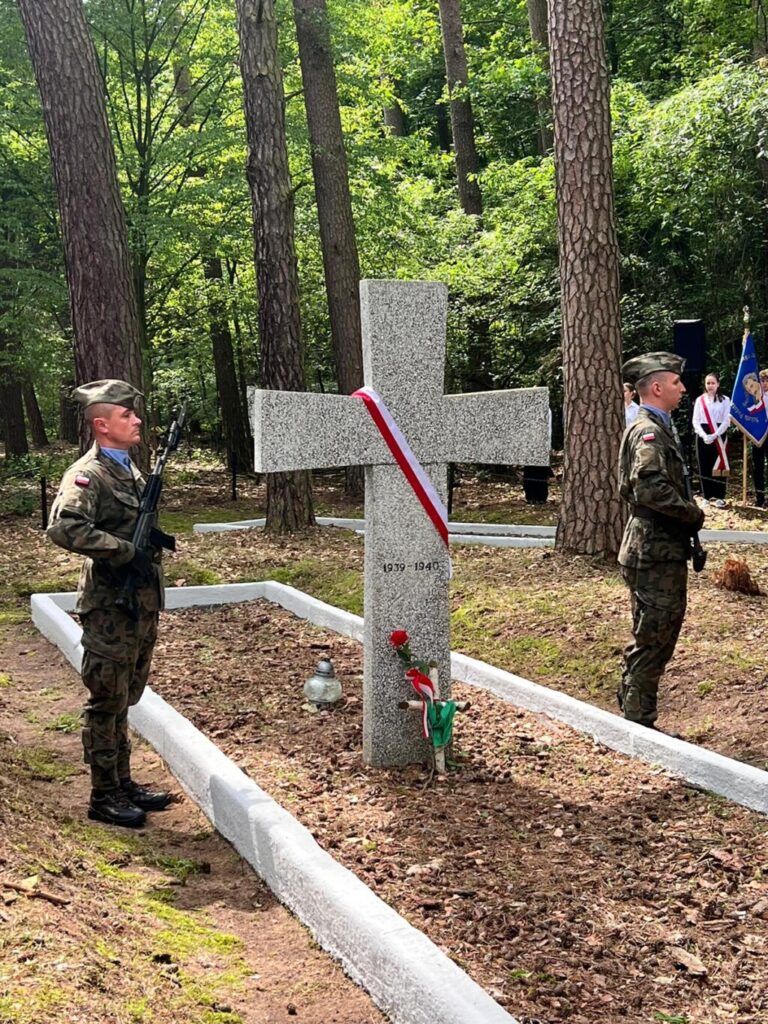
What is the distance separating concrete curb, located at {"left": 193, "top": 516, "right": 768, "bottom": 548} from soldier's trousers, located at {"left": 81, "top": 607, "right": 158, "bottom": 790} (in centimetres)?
624

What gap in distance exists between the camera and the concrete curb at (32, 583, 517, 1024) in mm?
3082

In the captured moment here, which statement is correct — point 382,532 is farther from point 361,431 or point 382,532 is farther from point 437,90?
point 437,90

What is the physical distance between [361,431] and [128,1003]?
2984 millimetres

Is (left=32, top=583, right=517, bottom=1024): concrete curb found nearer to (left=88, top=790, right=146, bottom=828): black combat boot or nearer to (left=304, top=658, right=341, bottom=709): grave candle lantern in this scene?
(left=88, top=790, right=146, bottom=828): black combat boot

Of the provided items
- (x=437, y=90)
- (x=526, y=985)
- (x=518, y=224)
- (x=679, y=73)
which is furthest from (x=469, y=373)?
(x=526, y=985)

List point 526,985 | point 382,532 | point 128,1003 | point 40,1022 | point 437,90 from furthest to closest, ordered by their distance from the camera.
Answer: point 437,90
point 382,532
point 526,985
point 128,1003
point 40,1022

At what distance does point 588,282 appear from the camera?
9.54 metres

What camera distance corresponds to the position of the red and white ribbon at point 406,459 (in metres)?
5.29

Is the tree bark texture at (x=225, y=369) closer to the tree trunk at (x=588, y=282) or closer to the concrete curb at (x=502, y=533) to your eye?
the concrete curb at (x=502, y=533)

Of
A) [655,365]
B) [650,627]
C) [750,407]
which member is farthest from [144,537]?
[750,407]

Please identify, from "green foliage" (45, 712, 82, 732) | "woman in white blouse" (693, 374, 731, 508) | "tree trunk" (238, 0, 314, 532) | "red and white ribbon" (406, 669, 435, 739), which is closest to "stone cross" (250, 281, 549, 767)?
"red and white ribbon" (406, 669, 435, 739)

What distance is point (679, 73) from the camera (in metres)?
25.2

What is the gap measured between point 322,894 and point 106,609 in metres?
1.82

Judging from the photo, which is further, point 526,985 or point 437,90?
point 437,90
